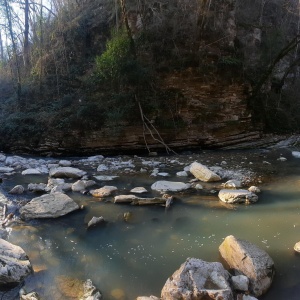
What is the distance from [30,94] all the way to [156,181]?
9699 mm

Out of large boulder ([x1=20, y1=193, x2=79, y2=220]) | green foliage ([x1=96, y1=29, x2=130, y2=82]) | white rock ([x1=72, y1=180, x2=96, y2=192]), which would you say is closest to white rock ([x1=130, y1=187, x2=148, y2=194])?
white rock ([x1=72, y1=180, x2=96, y2=192])

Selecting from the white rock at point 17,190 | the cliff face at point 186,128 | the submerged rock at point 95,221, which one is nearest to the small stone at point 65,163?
the cliff face at point 186,128

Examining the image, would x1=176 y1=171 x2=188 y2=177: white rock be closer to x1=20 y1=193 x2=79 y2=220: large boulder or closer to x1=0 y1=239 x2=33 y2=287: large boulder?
x1=20 y1=193 x2=79 y2=220: large boulder

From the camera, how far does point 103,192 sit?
6887 mm

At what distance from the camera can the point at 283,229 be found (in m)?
5.03

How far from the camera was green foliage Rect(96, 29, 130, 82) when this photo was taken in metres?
11.3

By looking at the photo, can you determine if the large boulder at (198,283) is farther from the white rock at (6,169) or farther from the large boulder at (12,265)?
the white rock at (6,169)

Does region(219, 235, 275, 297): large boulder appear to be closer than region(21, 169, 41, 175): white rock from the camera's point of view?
Yes

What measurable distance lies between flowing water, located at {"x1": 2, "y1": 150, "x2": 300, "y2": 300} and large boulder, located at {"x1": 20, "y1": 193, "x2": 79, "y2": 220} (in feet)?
0.51

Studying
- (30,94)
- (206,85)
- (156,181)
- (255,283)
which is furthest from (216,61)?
(255,283)

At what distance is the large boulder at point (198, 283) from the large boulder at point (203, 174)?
4.27m

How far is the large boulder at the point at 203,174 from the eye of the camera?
771 cm

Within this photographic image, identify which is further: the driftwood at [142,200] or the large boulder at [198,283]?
the driftwood at [142,200]

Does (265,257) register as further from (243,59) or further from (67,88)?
(67,88)
